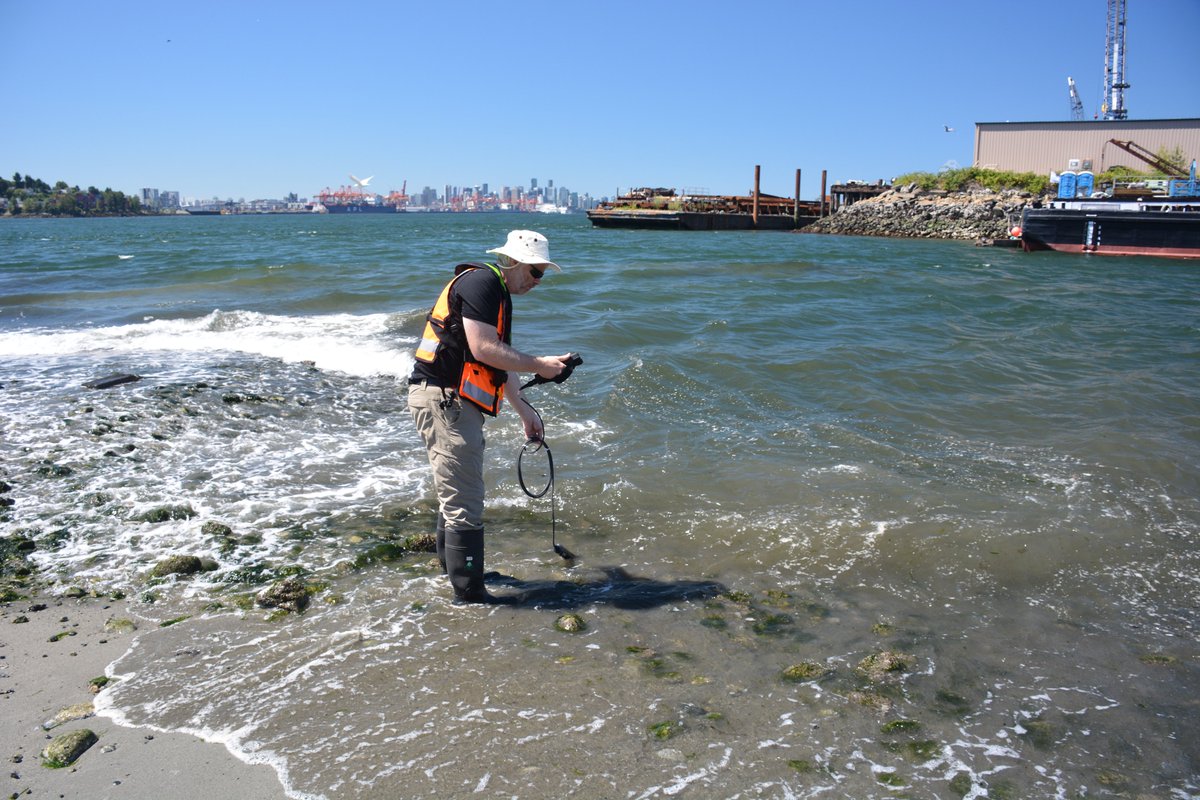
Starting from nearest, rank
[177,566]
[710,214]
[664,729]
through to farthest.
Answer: [664,729] → [177,566] → [710,214]

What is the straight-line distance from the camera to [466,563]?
461cm

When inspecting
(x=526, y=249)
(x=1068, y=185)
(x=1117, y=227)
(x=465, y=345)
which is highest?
(x=1068, y=185)

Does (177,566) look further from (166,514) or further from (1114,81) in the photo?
(1114,81)

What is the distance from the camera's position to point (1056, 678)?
408 centimetres

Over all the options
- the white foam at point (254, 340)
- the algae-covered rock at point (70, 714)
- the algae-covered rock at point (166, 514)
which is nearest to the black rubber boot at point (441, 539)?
the algae-covered rock at point (70, 714)

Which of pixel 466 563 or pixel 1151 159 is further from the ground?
pixel 1151 159

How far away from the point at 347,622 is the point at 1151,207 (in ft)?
131

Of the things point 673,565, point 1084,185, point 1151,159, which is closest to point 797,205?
point 1151,159

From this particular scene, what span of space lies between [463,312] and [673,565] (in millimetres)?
2175

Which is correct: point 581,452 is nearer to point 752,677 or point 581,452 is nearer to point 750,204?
point 752,677

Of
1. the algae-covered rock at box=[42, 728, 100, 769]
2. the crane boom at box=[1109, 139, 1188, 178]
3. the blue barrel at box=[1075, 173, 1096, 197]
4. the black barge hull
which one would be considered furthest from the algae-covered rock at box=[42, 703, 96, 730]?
the crane boom at box=[1109, 139, 1188, 178]

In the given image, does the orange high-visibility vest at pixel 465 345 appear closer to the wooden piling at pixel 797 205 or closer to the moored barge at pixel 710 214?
the moored barge at pixel 710 214

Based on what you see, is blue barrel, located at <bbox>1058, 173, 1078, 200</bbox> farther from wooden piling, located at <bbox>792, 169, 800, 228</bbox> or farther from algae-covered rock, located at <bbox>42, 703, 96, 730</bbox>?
algae-covered rock, located at <bbox>42, 703, 96, 730</bbox>

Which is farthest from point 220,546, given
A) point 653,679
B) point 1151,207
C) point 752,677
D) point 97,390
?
point 1151,207
